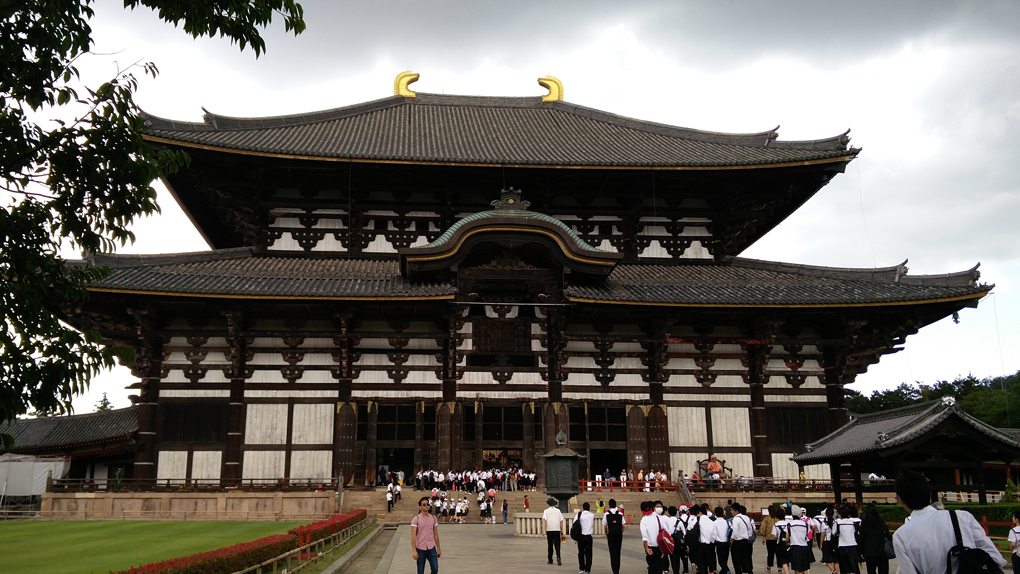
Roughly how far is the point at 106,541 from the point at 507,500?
12.4m

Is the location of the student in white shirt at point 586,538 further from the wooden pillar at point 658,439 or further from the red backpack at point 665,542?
the wooden pillar at point 658,439

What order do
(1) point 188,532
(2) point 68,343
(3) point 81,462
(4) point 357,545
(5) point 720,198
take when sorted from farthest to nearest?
(3) point 81,462 → (5) point 720,198 → (1) point 188,532 → (4) point 357,545 → (2) point 68,343

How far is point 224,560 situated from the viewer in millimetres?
10508

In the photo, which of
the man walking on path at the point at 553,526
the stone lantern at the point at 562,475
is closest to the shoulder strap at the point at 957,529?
the man walking on path at the point at 553,526

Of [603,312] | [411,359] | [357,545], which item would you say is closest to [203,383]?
[411,359]

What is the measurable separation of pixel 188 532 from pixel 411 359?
10.5 meters

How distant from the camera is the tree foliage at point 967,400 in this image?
75000 mm

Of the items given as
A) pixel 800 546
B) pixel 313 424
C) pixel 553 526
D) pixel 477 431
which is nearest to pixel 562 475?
pixel 553 526

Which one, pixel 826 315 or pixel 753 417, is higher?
pixel 826 315

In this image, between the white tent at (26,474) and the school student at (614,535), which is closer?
the school student at (614,535)

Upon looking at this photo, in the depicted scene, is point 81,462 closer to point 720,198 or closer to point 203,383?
→ point 203,383

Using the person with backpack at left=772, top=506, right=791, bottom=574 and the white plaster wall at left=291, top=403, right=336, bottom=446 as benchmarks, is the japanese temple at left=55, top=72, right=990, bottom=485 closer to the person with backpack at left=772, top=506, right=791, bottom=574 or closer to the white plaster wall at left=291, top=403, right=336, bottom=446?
the white plaster wall at left=291, top=403, right=336, bottom=446

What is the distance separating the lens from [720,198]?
32312mm

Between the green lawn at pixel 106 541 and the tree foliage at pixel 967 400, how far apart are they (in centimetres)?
6133
